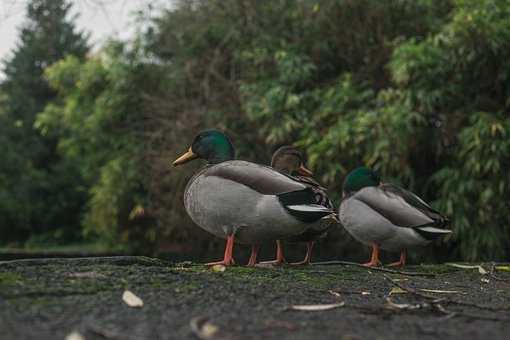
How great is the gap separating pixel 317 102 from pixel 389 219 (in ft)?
14.8

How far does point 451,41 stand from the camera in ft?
23.7

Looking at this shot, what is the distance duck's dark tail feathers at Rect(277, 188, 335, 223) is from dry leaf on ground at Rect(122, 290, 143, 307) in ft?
3.95

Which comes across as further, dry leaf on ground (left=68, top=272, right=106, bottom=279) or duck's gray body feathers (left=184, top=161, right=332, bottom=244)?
duck's gray body feathers (left=184, top=161, right=332, bottom=244)

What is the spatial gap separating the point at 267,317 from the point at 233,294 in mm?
429

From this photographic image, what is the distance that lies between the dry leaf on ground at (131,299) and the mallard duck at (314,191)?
1465 mm

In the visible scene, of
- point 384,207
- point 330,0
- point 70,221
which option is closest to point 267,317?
point 384,207

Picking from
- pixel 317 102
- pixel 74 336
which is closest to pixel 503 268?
pixel 74 336

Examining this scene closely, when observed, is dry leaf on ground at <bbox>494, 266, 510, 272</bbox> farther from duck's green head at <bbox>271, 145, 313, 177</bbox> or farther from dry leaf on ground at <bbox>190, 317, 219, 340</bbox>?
dry leaf on ground at <bbox>190, 317, 219, 340</bbox>

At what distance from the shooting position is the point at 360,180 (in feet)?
14.3

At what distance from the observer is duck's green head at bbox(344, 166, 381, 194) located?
434 cm

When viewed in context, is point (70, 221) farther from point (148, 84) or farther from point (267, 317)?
point (267, 317)

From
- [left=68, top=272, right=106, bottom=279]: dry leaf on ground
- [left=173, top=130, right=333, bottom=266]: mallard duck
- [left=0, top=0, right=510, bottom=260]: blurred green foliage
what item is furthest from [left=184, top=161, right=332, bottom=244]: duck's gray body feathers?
[left=0, top=0, right=510, bottom=260]: blurred green foliage

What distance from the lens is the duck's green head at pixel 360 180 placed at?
14.3ft

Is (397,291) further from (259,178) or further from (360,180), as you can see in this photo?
(360,180)
